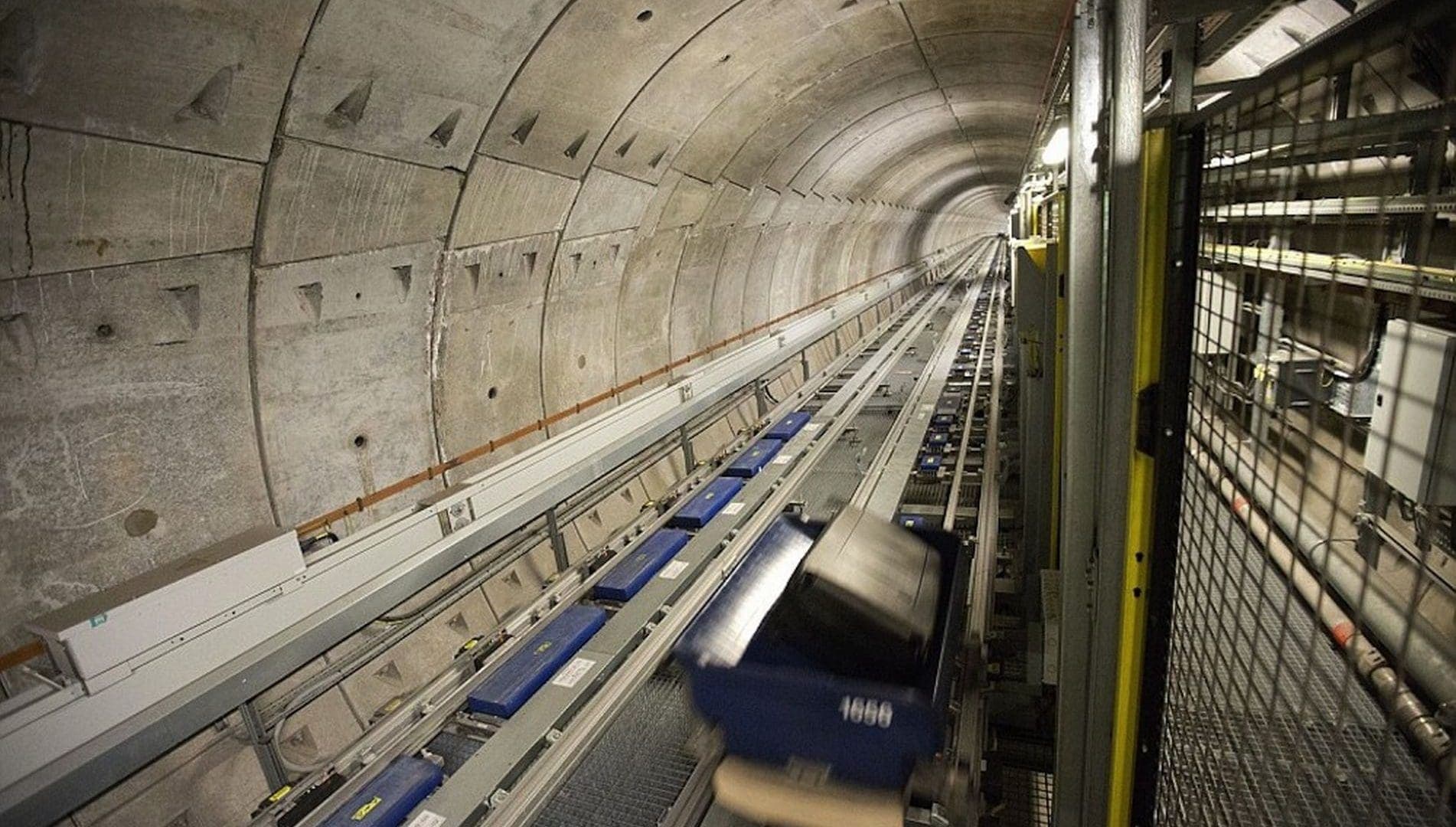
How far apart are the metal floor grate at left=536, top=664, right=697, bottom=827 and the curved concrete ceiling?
2580 millimetres

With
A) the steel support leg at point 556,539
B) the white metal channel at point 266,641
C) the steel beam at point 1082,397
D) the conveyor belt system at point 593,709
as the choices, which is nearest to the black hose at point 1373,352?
the conveyor belt system at point 593,709

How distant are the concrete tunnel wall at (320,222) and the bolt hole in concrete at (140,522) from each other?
11 mm

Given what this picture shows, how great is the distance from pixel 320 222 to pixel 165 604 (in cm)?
209

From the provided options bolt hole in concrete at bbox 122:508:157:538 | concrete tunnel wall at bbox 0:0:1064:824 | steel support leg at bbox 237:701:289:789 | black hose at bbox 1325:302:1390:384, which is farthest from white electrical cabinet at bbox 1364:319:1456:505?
bolt hole in concrete at bbox 122:508:157:538

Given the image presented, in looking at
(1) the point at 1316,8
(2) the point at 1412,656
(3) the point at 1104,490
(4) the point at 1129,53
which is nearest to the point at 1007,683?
(2) the point at 1412,656

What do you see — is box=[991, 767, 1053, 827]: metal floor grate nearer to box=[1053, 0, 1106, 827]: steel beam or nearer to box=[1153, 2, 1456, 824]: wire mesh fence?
box=[1153, 2, 1456, 824]: wire mesh fence

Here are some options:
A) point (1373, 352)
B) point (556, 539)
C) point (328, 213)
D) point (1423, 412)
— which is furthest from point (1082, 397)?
point (1373, 352)

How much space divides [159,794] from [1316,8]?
7153mm

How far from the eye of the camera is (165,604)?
3.08 metres

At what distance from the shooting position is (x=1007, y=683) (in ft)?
13.1

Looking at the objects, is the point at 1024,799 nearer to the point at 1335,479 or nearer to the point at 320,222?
the point at 1335,479

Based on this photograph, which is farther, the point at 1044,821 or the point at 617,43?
the point at 617,43

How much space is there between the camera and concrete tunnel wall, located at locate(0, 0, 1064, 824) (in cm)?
313

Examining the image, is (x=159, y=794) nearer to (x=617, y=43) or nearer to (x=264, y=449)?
(x=264, y=449)
